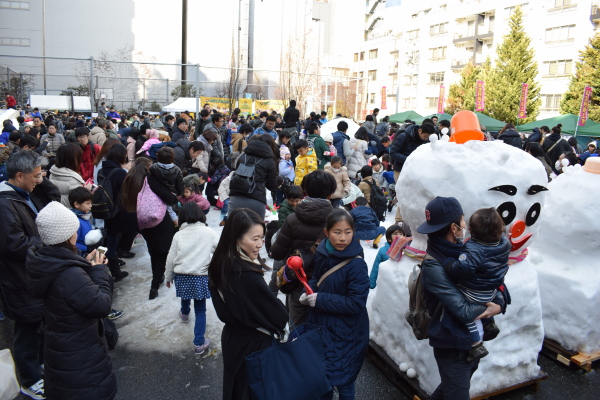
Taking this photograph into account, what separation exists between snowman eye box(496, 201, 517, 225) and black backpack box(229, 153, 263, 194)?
3050mm

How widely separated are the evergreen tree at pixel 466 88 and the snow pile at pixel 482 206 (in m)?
32.5

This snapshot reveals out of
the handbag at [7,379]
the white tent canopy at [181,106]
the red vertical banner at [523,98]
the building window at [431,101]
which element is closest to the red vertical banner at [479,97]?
the red vertical banner at [523,98]

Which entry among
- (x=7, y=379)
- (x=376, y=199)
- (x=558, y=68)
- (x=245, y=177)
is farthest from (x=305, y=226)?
(x=558, y=68)

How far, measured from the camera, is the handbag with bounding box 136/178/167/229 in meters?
5.31

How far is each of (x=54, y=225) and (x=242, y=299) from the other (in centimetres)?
129

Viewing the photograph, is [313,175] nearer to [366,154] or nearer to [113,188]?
[113,188]

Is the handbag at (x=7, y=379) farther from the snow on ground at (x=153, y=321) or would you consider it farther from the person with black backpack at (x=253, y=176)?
the person with black backpack at (x=253, y=176)

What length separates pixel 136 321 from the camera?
4969mm

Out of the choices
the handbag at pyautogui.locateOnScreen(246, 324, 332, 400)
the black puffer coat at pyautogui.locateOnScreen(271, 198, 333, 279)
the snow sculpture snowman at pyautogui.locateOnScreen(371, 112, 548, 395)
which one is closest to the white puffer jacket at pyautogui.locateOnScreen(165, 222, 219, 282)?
the black puffer coat at pyautogui.locateOnScreen(271, 198, 333, 279)

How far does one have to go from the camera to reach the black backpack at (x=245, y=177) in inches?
223

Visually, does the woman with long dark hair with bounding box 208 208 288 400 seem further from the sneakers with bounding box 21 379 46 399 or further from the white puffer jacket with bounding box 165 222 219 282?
the sneakers with bounding box 21 379 46 399

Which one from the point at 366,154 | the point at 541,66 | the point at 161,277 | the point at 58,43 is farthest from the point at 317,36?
the point at 161,277

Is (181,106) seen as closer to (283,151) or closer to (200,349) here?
(283,151)

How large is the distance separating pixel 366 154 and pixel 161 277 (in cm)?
623
